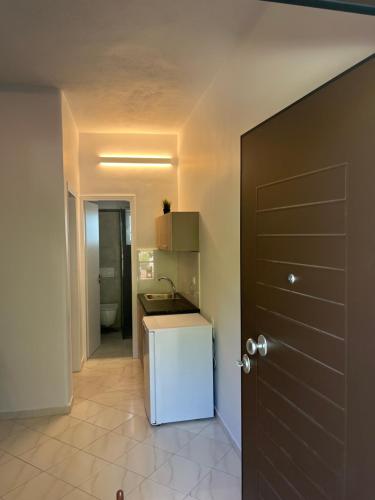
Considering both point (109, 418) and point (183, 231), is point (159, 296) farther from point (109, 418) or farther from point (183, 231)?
point (109, 418)

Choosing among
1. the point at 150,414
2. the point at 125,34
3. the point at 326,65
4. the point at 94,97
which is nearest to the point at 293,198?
the point at 326,65

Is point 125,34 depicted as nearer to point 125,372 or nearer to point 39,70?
point 39,70

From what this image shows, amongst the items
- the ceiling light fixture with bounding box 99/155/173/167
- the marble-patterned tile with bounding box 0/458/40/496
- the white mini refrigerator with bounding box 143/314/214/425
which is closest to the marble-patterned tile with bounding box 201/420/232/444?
the white mini refrigerator with bounding box 143/314/214/425

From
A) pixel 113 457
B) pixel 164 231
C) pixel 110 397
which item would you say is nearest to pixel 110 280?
pixel 164 231

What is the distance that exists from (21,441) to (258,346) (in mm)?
2364

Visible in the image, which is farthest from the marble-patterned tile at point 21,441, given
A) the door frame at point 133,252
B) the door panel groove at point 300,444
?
the door panel groove at point 300,444

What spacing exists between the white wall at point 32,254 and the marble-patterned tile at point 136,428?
0.65 meters

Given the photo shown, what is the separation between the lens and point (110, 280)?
645cm

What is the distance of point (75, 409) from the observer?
11.6 feet

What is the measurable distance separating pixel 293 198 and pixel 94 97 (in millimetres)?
2857

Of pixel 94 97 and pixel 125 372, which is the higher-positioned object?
pixel 94 97

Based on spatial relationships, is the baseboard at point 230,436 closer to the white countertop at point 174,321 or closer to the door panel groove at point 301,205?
the white countertop at point 174,321

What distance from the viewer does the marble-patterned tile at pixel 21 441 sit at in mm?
2861

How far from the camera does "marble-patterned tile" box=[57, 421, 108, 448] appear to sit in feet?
9.70
